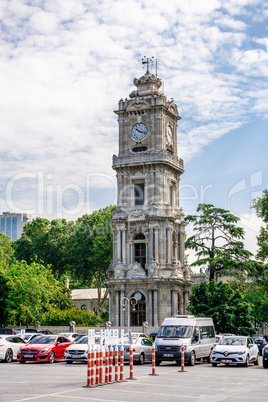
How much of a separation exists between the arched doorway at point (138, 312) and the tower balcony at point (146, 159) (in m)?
13.7

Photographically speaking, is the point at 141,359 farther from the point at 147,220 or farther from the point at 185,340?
the point at 147,220

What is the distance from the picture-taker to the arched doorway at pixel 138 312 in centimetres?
6438

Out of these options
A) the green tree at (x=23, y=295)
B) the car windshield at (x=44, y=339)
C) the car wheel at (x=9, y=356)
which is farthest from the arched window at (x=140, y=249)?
the car wheel at (x=9, y=356)

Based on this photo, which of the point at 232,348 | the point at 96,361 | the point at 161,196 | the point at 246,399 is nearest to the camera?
the point at 246,399

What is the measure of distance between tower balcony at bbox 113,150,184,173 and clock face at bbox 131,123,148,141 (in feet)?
7.54

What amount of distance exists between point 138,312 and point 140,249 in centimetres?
661

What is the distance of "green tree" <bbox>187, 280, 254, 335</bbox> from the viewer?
53469 millimetres

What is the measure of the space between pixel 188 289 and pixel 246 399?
51.8m

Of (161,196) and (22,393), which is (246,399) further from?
(161,196)

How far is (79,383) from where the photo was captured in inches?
794

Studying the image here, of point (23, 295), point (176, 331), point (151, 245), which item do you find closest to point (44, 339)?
point (176, 331)

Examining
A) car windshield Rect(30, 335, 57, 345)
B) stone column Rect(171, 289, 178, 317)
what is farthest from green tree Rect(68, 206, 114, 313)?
car windshield Rect(30, 335, 57, 345)

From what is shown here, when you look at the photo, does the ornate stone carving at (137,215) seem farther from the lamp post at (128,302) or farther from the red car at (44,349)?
the red car at (44,349)

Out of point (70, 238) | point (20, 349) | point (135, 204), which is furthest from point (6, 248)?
point (20, 349)
